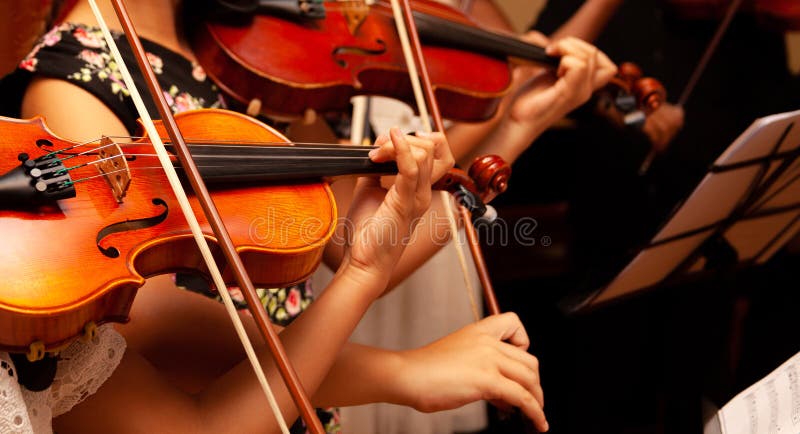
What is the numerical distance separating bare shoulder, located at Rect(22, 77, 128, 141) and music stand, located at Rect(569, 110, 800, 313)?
0.76 meters

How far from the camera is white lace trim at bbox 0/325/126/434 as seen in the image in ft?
1.87

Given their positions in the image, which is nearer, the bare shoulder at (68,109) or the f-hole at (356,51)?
the bare shoulder at (68,109)

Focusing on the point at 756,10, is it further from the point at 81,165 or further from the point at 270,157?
the point at 81,165

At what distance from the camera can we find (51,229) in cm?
59

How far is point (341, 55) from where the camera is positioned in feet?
3.67

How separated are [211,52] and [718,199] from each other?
2.59 ft

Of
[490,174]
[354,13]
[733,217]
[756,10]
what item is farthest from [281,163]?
[756,10]

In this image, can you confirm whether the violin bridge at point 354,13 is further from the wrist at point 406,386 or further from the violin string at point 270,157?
the wrist at point 406,386

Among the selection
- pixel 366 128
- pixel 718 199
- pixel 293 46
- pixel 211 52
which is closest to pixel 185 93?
pixel 211 52

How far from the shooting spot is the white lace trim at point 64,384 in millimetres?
569

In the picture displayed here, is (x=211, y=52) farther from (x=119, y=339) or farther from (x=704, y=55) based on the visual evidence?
(x=704, y=55)

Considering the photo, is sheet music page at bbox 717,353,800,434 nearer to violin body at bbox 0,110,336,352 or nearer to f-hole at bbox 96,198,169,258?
violin body at bbox 0,110,336,352

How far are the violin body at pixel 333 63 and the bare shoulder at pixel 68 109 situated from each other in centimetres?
21

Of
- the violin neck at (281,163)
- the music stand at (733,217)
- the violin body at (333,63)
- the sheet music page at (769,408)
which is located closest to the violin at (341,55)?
the violin body at (333,63)
